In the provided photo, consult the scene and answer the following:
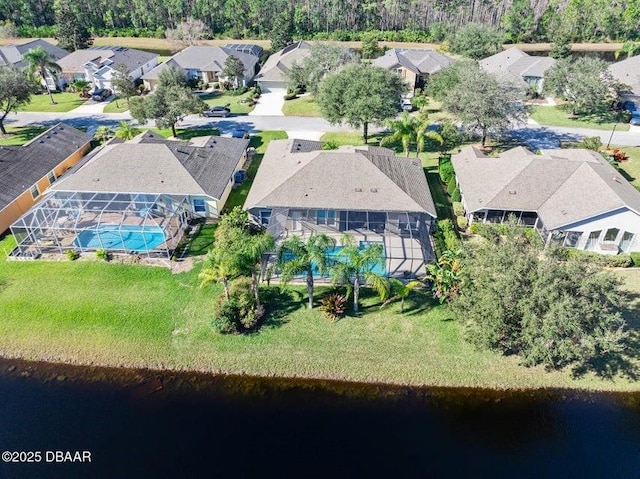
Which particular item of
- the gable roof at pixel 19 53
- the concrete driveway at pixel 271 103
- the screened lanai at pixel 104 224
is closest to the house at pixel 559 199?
the screened lanai at pixel 104 224

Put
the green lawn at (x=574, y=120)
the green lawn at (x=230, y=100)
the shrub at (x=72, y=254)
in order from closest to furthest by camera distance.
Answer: the shrub at (x=72, y=254) → the green lawn at (x=574, y=120) → the green lawn at (x=230, y=100)

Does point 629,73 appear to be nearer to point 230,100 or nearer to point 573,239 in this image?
point 573,239

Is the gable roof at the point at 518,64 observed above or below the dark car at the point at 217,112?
above

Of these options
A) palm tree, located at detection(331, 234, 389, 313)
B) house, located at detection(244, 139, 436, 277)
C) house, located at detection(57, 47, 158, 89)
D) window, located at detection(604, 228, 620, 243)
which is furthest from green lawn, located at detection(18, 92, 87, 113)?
window, located at detection(604, 228, 620, 243)

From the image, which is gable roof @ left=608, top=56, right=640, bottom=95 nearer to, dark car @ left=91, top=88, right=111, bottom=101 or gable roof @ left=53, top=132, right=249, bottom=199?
gable roof @ left=53, top=132, right=249, bottom=199

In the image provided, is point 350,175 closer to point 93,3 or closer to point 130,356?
point 130,356

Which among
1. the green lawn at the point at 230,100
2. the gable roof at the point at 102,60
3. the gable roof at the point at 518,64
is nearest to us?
the green lawn at the point at 230,100

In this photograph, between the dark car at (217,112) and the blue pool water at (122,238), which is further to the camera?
the dark car at (217,112)

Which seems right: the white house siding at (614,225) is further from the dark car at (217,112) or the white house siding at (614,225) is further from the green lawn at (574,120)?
the dark car at (217,112)
